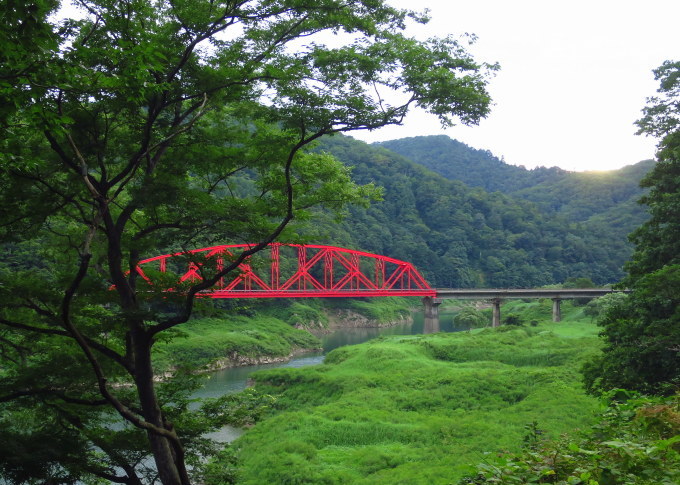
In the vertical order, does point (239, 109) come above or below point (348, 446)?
above

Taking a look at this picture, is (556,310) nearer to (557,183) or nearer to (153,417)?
(153,417)

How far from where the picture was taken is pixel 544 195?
12156cm

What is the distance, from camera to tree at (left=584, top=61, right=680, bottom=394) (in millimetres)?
10492

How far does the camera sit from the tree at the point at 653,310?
10492 millimetres

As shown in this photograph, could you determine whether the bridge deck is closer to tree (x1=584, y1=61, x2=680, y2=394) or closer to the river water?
the river water

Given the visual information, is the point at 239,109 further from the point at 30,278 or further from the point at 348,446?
the point at 348,446

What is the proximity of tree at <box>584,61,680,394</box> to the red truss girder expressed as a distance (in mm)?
6792

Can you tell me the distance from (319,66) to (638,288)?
30.7 feet

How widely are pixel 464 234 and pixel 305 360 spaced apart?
60002 millimetres

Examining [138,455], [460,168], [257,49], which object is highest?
[460,168]

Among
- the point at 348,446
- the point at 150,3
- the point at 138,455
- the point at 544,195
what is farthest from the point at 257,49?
the point at 544,195

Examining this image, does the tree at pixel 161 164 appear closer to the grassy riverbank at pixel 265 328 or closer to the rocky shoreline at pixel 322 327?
the grassy riverbank at pixel 265 328

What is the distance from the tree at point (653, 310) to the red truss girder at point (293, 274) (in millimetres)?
6792

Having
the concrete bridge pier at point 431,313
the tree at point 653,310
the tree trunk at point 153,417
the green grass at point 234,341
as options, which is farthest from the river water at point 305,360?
the tree at point 653,310
